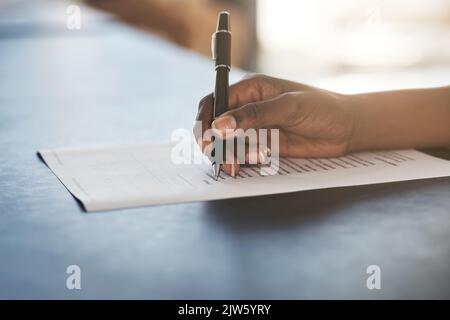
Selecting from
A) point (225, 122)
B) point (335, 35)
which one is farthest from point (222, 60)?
point (335, 35)

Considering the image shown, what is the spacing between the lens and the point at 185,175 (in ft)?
2.93

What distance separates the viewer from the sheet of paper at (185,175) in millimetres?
807

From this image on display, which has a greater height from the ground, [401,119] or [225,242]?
[401,119]

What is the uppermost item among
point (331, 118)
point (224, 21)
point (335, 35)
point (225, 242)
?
point (335, 35)

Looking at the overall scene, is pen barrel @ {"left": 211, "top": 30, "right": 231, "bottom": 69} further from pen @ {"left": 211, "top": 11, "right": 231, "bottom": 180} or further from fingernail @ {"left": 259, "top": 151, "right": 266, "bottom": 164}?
fingernail @ {"left": 259, "top": 151, "right": 266, "bottom": 164}

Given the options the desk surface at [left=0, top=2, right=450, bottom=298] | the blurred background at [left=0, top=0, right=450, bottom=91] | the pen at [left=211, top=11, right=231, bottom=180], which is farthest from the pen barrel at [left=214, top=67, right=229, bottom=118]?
the blurred background at [left=0, top=0, right=450, bottom=91]

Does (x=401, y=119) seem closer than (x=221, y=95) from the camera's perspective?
No

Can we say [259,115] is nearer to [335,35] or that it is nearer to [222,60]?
[222,60]

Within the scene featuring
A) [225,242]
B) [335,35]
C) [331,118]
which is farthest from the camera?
[335,35]

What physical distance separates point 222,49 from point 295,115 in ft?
0.47

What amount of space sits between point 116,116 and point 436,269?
88 cm

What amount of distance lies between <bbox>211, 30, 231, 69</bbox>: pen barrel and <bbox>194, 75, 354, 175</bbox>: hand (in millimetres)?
70

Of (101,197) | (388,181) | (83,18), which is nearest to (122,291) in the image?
(101,197)

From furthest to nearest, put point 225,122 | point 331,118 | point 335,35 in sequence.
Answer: point 335,35, point 331,118, point 225,122
